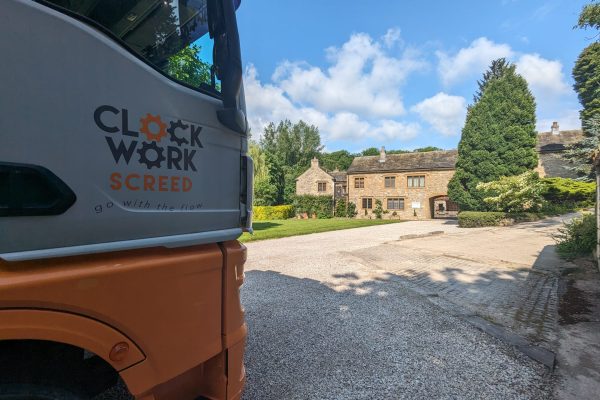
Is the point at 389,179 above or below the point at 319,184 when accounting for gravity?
above

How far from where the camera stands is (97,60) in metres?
1.44

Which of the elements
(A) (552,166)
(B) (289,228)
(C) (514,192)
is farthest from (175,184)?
(A) (552,166)

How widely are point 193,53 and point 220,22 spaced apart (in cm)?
30

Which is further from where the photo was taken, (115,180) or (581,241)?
(581,241)

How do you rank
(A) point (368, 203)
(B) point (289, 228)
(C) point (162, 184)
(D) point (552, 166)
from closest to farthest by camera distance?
(C) point (162, 184) → (B) point (289, 228) → (D) point (552, 166) → (A) point (368, 203)

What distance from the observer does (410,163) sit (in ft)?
115

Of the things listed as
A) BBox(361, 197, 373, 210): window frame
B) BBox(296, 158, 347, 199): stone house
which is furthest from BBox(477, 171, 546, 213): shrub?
BBox(296, 158, 347, 199): stone house

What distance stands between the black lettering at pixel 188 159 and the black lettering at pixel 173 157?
3cm

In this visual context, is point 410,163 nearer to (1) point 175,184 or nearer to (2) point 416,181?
(2) point 416,181

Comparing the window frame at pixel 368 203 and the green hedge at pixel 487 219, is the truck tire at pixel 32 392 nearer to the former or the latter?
the green hedge at pixel 487 219

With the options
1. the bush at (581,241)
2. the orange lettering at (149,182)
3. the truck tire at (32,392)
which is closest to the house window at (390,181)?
the bush at (581,241)

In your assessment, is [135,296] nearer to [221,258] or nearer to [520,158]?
[221,258]

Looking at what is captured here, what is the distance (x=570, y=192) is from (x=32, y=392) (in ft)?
116

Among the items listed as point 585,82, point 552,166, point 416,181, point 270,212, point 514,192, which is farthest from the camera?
point 416,181
